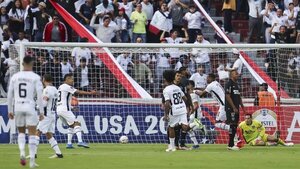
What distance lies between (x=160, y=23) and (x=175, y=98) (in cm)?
1107

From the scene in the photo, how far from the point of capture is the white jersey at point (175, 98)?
2791 centimetres

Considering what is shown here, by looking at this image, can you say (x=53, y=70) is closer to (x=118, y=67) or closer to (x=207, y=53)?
(x=118, y=67)

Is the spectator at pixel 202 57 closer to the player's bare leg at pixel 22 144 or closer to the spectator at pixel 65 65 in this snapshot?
the spectator at pixel 65 65

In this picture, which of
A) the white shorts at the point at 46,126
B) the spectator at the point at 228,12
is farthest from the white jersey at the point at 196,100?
the spectator at the point at 228,12

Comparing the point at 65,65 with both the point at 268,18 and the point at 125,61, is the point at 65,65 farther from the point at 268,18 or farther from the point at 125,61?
the point at 268,18

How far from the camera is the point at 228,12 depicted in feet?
132

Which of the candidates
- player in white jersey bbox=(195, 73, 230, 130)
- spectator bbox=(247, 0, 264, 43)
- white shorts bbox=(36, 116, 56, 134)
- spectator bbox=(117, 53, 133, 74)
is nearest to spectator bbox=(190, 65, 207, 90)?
player in white jersey bbox=(195, 73, 230, 130)

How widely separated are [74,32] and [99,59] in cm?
428

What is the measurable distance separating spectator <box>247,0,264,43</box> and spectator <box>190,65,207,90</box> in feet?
21.1

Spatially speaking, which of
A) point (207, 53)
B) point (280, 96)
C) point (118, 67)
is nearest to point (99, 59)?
point (118, 67)

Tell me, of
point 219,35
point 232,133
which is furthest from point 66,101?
point 219,35

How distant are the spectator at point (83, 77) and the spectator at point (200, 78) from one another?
345 centimetres

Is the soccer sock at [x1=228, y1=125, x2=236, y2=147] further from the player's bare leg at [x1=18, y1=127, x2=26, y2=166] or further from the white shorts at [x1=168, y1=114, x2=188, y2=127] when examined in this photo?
the player's bare leg at [x1=18, y1=127, x2=26, y2=166]

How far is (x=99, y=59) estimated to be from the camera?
35062 mm
